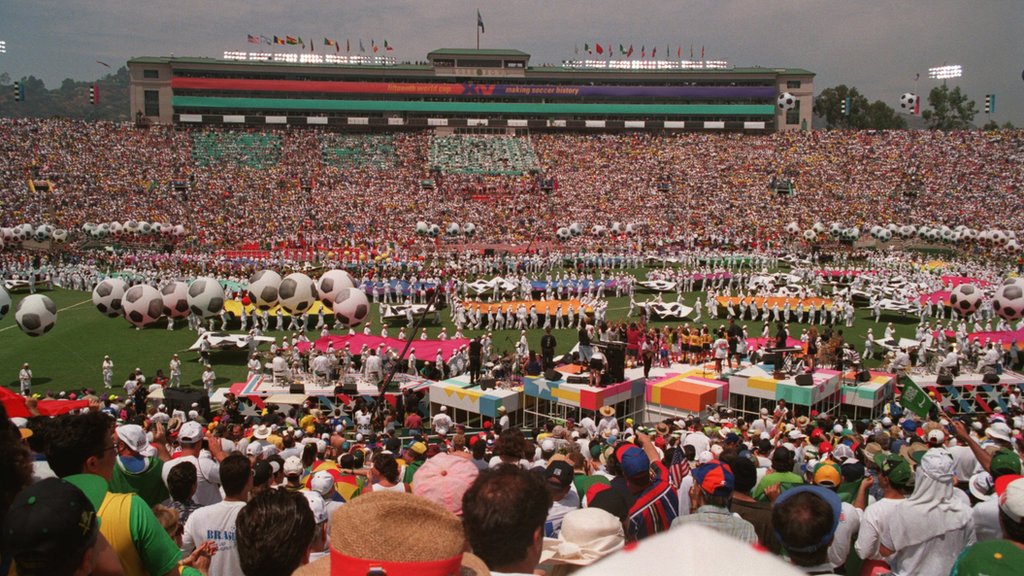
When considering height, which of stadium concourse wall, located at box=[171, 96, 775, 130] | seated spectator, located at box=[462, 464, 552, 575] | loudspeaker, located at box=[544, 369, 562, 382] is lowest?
loudspeaker, located at box=[544, 369, 562, 382]

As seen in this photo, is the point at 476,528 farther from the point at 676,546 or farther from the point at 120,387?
the point at 120,387

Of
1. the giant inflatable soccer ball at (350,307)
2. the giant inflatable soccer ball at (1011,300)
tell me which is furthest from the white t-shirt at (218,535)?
the giant inflatable soccer ball at (1011,300)

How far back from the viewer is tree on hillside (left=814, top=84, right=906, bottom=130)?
91625mm

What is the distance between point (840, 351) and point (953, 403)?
2.42 m

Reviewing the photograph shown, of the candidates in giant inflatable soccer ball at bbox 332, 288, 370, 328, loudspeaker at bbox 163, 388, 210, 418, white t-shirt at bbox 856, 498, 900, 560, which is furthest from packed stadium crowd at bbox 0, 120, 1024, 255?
white t-shirt at bbox 856, 498, 900, 560

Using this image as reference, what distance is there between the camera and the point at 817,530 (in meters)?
3.35

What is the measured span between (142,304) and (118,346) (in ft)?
15.5

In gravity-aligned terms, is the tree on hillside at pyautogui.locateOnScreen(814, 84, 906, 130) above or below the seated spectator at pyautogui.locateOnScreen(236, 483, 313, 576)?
above

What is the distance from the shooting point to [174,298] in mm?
18547

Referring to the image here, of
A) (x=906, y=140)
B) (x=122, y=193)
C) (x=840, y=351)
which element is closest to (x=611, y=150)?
(x=906, y=140)

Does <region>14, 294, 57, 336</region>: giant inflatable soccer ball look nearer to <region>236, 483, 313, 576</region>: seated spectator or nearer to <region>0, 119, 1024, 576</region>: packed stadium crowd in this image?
<region>0, 119, 1024, 576</region>: packed stadium crowd

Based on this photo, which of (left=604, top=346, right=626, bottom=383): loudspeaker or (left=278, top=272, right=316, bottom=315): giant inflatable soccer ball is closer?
(left=604, top=346, right=626, bottom=383): loudspeaker

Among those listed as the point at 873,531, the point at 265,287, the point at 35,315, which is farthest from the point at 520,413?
the point at 35,315

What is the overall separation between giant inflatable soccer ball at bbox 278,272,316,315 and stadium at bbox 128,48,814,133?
53281mm
